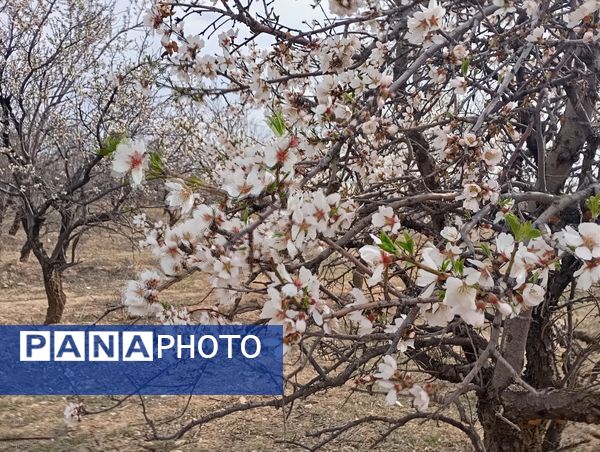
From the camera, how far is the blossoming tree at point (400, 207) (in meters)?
1.24

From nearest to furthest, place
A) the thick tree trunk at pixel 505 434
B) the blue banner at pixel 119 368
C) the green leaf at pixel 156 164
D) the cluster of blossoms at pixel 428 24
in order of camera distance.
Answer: the green leaf at pixel 156 164, the cluster of blossoms at pixel 428 24, the thick tree trunk at pixel 505 434, the blue banner at pixel 119 368

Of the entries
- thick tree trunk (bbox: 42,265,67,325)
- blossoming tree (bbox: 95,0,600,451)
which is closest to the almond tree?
thick tree trunk (bbox: 42,265,67,325)

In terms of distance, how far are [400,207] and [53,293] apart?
239 inches

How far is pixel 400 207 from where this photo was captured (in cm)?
189

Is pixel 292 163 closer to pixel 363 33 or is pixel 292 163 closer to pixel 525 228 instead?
pixel 525 228

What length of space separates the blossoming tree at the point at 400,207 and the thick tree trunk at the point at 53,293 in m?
5.00

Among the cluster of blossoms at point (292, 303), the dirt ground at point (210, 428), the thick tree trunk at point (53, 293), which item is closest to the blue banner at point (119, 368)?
the dirt ground at point (210, 428)

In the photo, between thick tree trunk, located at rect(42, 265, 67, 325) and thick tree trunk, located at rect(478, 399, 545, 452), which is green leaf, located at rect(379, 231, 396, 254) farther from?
thick tree trunk, located at rect(42, 265, 67, 325)

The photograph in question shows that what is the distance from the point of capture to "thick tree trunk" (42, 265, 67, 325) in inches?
277

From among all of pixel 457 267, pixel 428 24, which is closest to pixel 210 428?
pixel 428 24

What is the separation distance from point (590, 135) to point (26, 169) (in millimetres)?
5603

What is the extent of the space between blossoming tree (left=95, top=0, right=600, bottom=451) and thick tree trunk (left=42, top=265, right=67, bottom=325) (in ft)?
16.4

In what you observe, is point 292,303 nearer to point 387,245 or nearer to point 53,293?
point 387,245

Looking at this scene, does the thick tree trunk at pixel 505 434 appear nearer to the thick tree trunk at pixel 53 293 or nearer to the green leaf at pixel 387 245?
the green leaf at pixel 387 245
